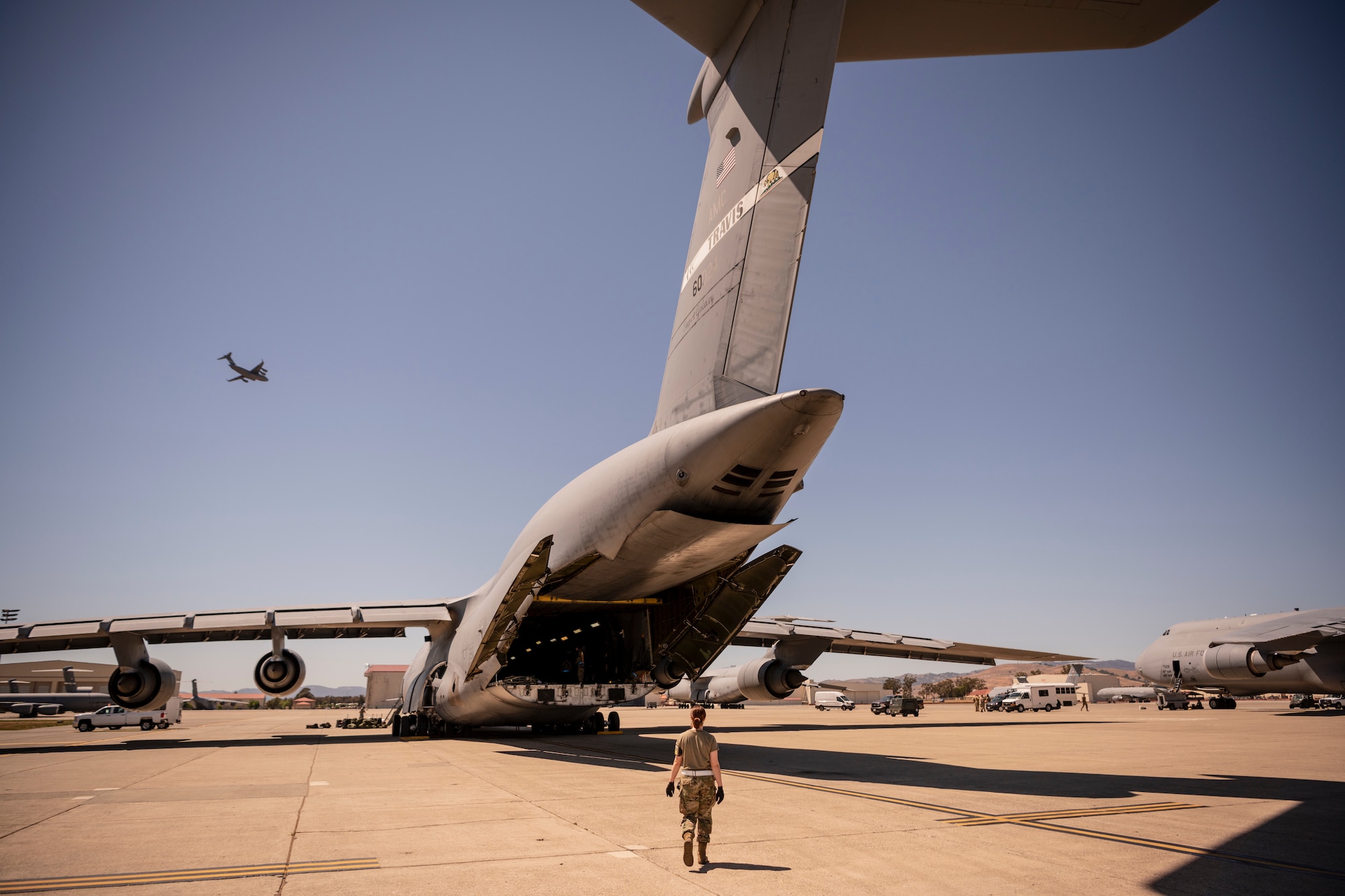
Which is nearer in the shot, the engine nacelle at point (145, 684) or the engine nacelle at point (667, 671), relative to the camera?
the engine nacelle at point (667, 671)

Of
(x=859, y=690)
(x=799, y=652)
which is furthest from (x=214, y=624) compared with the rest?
(x=859, y=690)

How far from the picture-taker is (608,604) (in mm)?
14492

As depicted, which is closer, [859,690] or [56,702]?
[56,702]

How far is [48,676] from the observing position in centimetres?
7225

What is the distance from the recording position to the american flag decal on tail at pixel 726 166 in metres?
10.6

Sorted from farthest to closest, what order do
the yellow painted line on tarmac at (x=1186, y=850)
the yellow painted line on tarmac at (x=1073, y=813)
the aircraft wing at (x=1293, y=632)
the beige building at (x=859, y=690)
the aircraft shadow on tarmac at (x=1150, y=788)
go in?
1. the beige building at (x=859, y=690)
2. the aircraft wing at (x=1293, y=632)
3. the yellow painted line on tarmac at (x=1073, y=813)
4. the yellow painted line on tarmac at (x=1186, y=850)
5. the aircraft shadow on tarmac at (x=1150, y=788)

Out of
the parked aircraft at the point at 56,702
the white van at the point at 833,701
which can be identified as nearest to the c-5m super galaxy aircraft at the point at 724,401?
the white van at the point at 833,701

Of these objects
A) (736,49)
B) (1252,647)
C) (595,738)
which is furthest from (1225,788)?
(1252,647)

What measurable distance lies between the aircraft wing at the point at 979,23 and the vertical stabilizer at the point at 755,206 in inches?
23.7

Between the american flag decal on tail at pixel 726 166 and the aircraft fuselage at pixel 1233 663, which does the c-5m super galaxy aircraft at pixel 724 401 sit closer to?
the american flag decal on tail at pixel 726 166

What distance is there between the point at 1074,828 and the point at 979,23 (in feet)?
27.1

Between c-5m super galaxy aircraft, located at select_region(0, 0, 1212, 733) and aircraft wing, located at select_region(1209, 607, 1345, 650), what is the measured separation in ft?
70.8

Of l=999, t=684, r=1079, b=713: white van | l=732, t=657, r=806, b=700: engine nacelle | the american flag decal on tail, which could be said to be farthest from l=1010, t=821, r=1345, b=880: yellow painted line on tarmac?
l=999, t=684, r=1079, b=713: white van

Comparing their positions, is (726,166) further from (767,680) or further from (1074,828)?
(767,680)
